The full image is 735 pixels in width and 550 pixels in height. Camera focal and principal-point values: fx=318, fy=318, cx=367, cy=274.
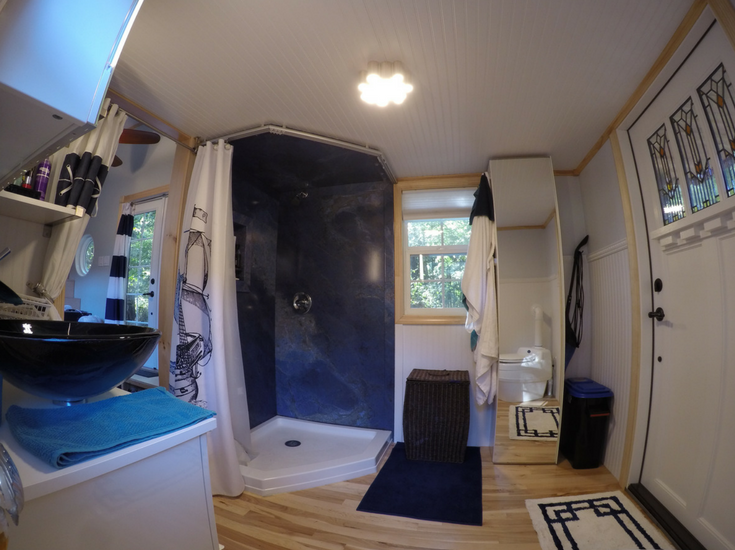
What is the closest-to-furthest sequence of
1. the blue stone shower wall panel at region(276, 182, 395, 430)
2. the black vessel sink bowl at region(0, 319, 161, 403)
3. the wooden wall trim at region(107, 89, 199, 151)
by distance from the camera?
the black vessel sink bowl at region(0, 319, 161, 403)
the wooden wall trim at region(107, 89, 199, 151)
the blue stone shower wall panel at region(276, 182, 395, 430)

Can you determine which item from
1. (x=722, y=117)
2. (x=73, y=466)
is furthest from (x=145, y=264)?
(x=722, y=117)

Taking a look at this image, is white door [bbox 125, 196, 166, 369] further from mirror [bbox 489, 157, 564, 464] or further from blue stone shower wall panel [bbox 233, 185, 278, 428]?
mirror [bbox 489, 157, 564, 464]

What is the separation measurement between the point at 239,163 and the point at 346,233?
3.39 ft

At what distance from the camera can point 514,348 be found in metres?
2.30

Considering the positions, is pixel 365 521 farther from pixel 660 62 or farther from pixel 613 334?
pixel 660 62

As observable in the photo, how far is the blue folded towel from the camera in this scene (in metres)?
0.57

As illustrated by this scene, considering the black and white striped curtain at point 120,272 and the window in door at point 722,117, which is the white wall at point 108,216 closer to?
the black and white striped curtain at point 120,272

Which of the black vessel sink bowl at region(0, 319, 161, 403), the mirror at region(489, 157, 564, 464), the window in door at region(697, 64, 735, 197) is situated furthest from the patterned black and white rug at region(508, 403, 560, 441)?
the black vessel sink bowl at region(0, 319, 161, 403)

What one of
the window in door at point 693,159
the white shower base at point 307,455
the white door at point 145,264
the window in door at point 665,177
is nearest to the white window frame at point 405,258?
the white shower base at point 307,455

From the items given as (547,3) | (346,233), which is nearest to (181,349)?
(346,233)

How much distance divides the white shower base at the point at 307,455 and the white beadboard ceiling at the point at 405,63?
217 cm

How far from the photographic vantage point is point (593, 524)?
61.3 inches

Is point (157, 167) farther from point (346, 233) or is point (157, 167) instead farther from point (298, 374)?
→ point (298, 374)

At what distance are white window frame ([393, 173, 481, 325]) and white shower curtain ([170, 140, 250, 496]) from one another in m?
1.32
